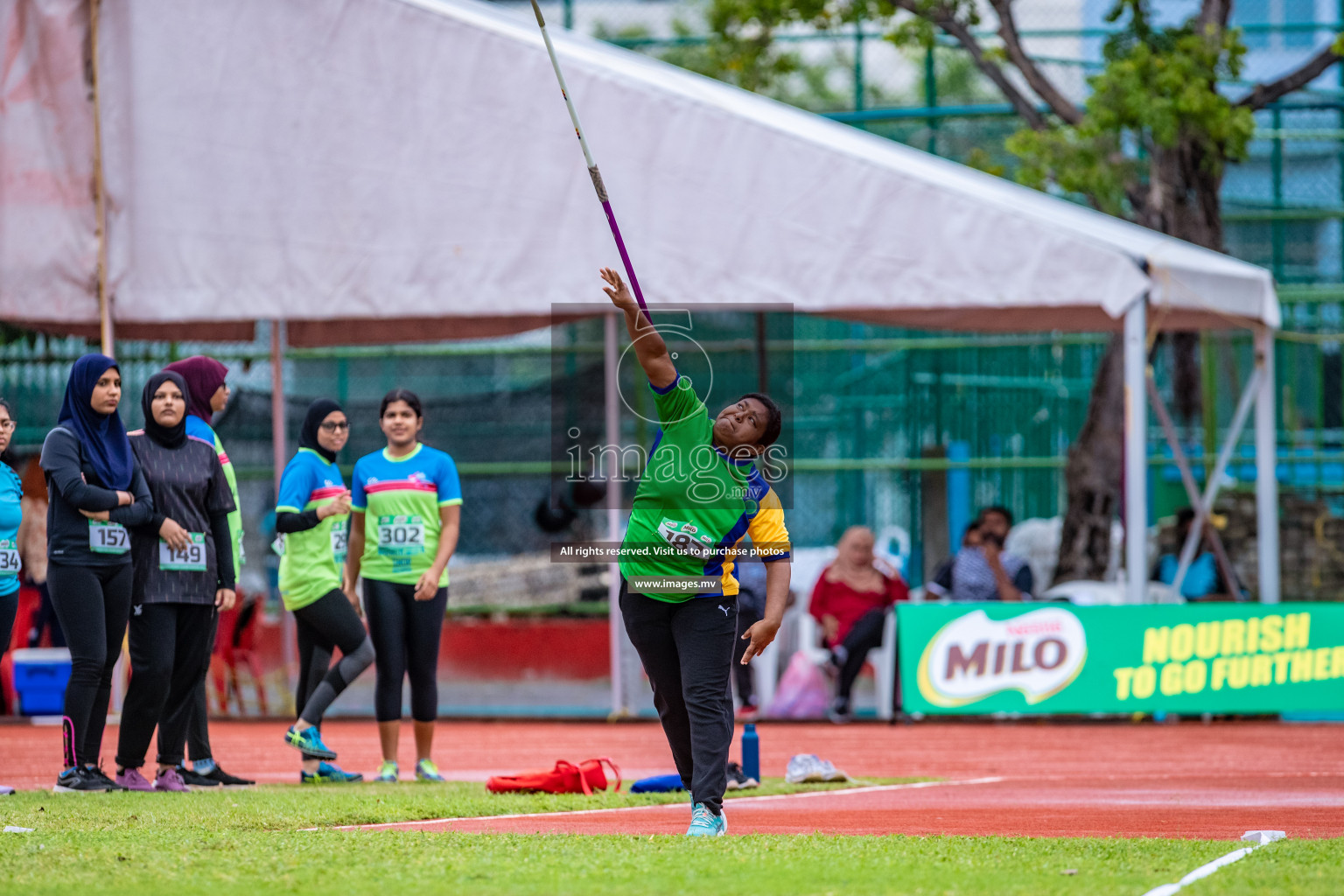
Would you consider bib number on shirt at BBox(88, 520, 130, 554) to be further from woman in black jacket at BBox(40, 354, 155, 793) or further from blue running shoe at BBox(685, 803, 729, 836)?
blue running shoe at BBox(685, 803, 729, 836)

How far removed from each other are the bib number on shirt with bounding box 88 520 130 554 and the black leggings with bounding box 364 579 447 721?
1290 mm

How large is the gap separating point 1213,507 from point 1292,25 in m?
5.12

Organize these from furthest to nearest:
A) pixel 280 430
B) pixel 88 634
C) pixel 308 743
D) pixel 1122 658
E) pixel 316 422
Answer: pixel 280 430, pixel 1122 658, pixel 316 422, pixel 308 743, pixel 88 634

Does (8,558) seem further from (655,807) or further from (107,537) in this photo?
(655,807)

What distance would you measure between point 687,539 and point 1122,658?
7250 mm

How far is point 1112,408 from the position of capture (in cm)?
1628

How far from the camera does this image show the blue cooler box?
13.5 metres

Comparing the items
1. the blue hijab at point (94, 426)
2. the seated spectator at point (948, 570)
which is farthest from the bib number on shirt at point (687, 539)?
the seated spectator at point (948, 570)

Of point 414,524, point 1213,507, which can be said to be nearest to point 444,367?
point 1213,507

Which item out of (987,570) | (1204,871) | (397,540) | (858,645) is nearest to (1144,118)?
(987,570)

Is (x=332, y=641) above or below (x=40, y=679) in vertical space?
above

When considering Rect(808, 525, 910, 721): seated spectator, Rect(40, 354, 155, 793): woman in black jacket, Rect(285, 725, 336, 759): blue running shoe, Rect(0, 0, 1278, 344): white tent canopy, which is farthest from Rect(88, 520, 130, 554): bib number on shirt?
Rect(808, 525, 910, 721): seated spectator

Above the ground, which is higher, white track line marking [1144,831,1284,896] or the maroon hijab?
the maroon hijab

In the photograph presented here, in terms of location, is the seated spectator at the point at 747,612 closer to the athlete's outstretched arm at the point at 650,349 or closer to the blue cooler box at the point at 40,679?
the athlete's outstretched arm at the point at 650,349
